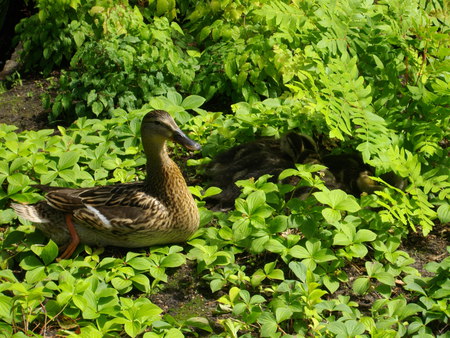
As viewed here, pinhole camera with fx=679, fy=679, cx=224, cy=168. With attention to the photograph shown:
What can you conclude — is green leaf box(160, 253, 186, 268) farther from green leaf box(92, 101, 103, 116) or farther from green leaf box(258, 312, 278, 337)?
green leaf box(92, 101, 103, 116)

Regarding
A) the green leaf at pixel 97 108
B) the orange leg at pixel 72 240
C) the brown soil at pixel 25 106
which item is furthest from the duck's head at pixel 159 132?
the brown soil at pixel 25 106

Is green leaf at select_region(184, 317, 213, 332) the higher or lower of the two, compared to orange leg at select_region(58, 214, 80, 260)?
lower

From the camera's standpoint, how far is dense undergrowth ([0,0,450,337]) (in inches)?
190

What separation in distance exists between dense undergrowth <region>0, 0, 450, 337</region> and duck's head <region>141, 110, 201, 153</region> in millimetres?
671

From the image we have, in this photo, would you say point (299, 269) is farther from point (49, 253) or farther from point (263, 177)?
point (49, 253)

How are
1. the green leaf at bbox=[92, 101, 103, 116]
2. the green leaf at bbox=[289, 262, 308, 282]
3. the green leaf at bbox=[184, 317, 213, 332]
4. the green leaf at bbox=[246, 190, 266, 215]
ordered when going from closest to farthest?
the green leaf at bbox=[184, 317, 213, 332] → the green leaf at bbox=[289, 262, 308, 282] → the green leaf at bbox=[246, 190, 266, 215] → the green leaf at bbox=[92, 101, 103, 116]

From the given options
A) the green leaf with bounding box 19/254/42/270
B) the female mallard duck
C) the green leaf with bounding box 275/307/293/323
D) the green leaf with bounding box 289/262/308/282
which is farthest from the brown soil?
the green leaf with bounding box 275/307/293/323

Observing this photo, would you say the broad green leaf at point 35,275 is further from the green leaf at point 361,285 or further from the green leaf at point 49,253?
the green leaf at point 361,285

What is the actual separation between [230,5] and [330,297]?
416 cm

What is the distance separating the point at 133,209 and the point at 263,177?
3.85 feet

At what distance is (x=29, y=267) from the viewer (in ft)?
17.3

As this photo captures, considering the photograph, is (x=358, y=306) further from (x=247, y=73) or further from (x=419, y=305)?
(x=247, y=73)

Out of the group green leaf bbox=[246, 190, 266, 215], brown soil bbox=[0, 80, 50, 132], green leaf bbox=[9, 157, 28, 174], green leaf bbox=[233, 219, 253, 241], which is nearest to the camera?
green leaf bbox=[233, 219, 253, 241]

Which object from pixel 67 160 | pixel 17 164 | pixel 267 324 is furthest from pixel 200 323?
pixel 17 164
